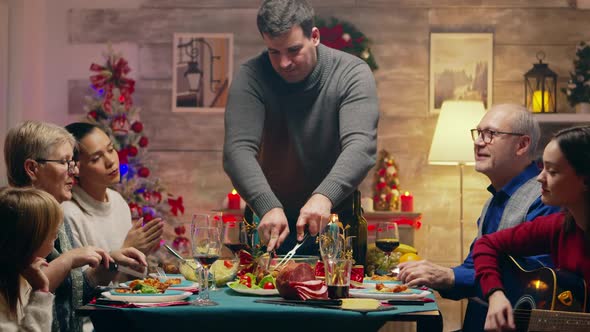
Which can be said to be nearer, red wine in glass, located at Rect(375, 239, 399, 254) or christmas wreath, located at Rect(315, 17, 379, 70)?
red wine in glass, located at Rect(375, 239, 399, 254)

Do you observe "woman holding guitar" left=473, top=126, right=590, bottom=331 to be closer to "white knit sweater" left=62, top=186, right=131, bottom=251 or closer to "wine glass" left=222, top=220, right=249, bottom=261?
"wine glass" left=222, top=220, right=249, bottom=261

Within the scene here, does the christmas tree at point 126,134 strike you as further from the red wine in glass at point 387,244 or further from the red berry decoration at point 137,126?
the red wine in glass at point 387,244

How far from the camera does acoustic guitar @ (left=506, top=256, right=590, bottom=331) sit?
83.6 inches

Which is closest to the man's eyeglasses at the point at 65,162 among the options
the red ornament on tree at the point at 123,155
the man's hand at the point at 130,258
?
the man's hand at the point at 130,258

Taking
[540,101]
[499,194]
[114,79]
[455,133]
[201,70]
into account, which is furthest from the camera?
[201,70]

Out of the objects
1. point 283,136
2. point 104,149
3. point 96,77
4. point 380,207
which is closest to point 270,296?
point 283,136

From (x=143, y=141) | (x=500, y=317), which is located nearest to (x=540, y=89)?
(x=143, y=141)

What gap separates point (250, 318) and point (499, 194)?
4.46ft

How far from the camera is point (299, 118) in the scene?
3137mm

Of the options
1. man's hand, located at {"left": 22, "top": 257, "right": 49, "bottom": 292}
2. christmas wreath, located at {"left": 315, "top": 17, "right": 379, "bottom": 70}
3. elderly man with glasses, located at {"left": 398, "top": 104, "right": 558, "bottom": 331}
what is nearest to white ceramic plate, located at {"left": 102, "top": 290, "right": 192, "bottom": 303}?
man's hand, located at {"left": 22, "top": 257, "right": 49, "bottom": 292}

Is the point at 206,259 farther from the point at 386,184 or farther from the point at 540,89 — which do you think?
the point at 540,89

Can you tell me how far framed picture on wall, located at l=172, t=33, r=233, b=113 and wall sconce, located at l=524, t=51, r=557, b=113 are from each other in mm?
2216

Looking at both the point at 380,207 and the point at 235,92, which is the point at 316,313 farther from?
the point at 380,207

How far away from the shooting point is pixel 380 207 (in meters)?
6.05
